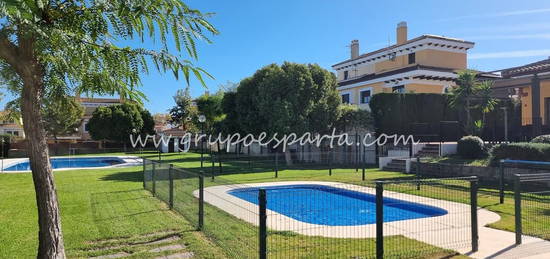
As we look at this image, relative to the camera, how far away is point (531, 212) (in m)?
8.37

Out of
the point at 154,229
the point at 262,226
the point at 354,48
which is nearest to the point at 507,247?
the point at 262,226

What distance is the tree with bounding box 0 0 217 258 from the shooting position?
7.87 feet

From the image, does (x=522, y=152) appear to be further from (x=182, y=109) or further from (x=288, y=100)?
(x=182, y=109)

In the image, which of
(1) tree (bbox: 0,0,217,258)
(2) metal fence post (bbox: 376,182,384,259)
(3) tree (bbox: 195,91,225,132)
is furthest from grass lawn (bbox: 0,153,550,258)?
(3) tree (bbox: 195,91,225,132)

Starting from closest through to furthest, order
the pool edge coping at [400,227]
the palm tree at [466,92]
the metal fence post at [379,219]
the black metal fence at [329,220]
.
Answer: the metal fence post at [379,219] < the black metal fence at [329,220] < the pool edge coping at [400,227] < the palm tree at [466,92]

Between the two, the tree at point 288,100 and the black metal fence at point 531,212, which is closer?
the black metal fence at point 531,212

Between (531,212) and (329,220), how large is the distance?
4154 mm

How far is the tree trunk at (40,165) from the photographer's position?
3.18m

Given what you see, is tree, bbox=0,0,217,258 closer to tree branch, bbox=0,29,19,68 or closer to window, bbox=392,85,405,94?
tree branch, bbox=0,29,19,68

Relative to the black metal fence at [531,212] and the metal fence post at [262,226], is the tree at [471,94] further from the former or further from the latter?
the metal fence post at [262,226]

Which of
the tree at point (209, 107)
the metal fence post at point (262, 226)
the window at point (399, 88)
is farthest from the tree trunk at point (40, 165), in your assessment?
the tree at point (209, 107)

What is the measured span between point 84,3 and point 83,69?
1.68 ft

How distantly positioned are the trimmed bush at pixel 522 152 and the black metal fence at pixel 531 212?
Result: 5923 millimetres

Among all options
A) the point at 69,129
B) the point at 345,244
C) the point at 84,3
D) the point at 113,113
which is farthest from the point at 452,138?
the point at 69,129
